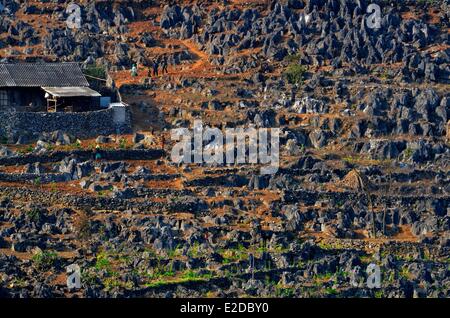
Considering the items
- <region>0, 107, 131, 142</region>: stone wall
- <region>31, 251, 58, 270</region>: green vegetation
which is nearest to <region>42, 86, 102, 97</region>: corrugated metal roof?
<region>0, 107, 131, 142</region>: stone wall

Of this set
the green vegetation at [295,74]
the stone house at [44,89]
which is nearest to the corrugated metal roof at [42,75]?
the stone house at [44,89]

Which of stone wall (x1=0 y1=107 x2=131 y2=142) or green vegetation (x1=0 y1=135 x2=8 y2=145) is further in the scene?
stone wall (x1=0 y1=107 x2=131 y2=142)

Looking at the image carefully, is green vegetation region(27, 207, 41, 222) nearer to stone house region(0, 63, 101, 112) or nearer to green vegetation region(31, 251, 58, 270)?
green vegetation region(31, 251, 58, 270)

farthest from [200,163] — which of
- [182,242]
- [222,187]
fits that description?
[182,242]

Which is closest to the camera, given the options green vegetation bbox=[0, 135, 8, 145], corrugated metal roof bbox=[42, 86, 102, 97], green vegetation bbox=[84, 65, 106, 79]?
green vegetation bbox=[0, 135, 8, 145]

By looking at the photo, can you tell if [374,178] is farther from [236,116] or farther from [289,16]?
[289,16]

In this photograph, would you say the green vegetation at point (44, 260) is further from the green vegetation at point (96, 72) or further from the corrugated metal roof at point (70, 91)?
the green vegetation at point (96, 72)
